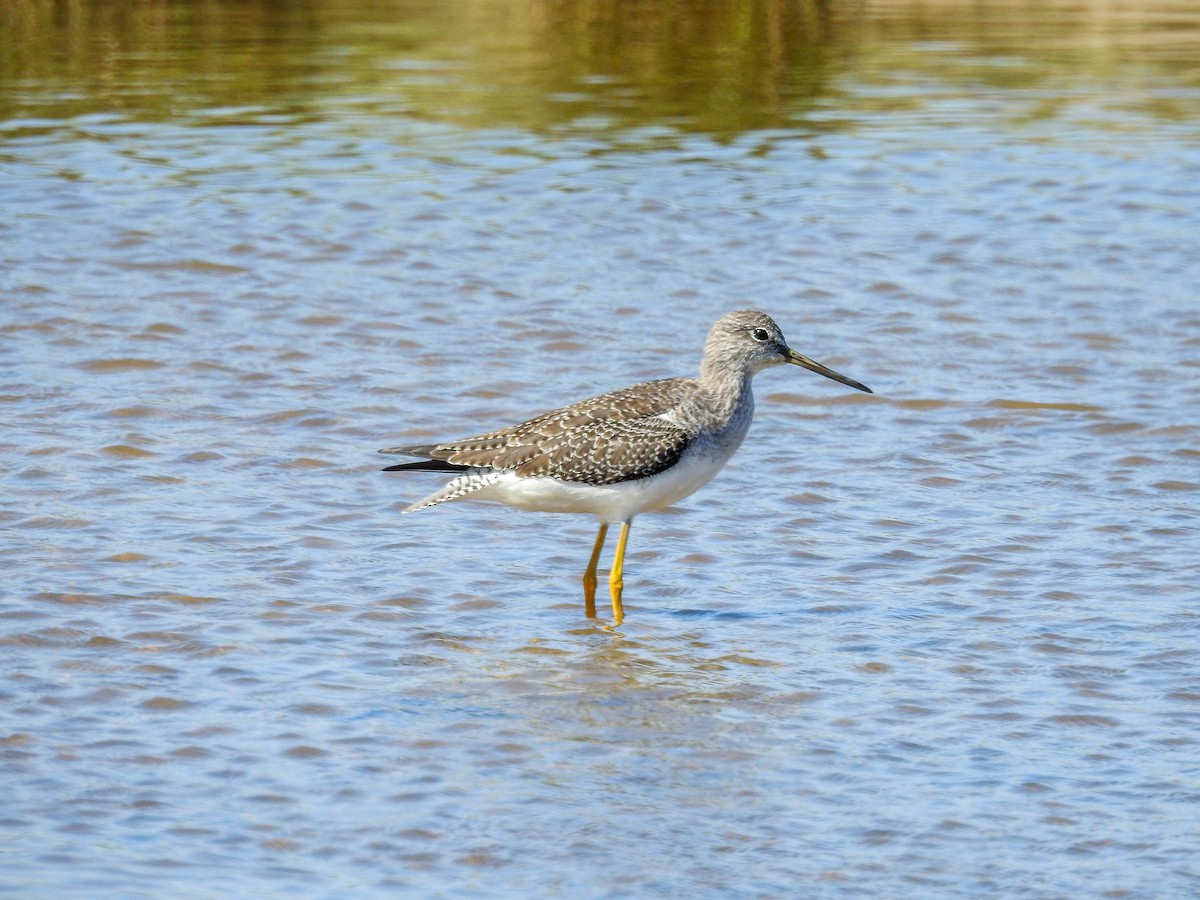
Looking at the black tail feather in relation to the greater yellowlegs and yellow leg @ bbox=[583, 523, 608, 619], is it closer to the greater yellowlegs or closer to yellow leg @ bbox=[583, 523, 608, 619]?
the greater yellowlegs

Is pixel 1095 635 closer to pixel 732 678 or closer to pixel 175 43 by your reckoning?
pixel 732 678

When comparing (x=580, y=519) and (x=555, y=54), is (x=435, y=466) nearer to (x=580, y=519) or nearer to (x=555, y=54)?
(x=580, y=519)

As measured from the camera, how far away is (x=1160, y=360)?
1320 cm

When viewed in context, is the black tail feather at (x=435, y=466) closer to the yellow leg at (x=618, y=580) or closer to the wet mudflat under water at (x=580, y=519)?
the wet mudflat under water at (x=580, y=519)

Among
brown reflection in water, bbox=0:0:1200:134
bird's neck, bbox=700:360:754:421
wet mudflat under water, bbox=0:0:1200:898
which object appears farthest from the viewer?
brown reflection in water, bbox=0:0:1200:134

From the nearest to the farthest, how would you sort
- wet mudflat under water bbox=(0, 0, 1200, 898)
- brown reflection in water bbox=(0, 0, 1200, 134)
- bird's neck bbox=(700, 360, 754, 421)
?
wet mudflat under water bbox=(0, 0, 1200, 898) < bird's neck bbox=(700, 360, 754, 421) < brown reflection in water bbox=(0, 0, 1200, 134)

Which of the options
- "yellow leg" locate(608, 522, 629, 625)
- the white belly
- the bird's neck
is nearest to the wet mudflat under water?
"yellow leg" locate(608, 522, 629, 625)

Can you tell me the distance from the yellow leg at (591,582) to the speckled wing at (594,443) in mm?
445

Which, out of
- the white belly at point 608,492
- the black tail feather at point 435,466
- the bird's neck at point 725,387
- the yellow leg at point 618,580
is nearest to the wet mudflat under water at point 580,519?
the yellow leg at point 618,580

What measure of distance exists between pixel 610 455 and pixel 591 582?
696mm

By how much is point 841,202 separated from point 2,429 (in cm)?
867

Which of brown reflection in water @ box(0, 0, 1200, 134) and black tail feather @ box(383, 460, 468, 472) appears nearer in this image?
black tail feather @ box(383, 460, 468, 472)

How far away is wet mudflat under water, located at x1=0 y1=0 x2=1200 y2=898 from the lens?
6.89 metres

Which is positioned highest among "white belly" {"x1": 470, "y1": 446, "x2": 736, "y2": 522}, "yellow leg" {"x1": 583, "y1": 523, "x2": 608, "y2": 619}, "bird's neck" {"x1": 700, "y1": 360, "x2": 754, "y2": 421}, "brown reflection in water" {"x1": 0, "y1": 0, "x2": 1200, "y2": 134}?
"brown reflection in water" {"x1": 0, "y1": 0, "x2": 1200, "y2": 134}
